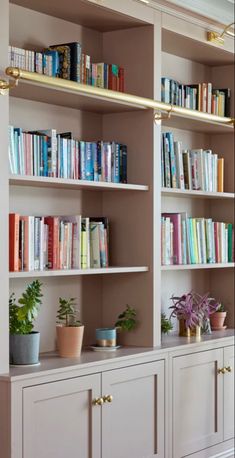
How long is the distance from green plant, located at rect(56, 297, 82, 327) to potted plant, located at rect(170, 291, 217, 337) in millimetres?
695

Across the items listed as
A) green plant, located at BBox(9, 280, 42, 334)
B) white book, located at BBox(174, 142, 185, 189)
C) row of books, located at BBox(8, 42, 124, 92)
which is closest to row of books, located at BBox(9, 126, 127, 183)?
row of books, located at BBox(8, 42, 124, 92)

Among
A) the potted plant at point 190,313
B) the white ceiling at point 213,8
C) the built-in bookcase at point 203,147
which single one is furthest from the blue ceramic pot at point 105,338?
the white ceiling at point 213,8

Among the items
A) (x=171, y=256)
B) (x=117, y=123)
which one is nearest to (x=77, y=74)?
(x=117, y=123)

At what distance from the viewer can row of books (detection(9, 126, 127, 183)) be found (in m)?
3.56

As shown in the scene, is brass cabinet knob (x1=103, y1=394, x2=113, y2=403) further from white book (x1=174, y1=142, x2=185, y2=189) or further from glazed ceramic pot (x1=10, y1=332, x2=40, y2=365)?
white book (x1=174, y1=142, x2=185, y2=189)

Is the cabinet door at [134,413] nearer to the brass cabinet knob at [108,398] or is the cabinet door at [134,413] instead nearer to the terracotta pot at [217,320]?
the brass cabinet knob at [108,398]

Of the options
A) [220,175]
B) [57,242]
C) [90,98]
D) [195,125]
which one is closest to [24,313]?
[57,242]

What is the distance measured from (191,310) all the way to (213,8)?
5.14 ft

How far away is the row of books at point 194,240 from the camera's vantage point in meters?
4.45

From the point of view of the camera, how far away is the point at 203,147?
5105 mm

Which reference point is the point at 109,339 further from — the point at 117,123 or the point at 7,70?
the point at 7,70

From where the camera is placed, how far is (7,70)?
130 inches

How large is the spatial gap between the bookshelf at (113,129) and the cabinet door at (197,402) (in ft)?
0.84

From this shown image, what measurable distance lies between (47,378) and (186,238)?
1449mm
